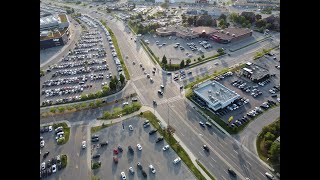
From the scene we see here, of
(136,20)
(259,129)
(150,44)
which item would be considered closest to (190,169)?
(259,129)

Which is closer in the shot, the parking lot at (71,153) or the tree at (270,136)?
the parking lot at (71,153)

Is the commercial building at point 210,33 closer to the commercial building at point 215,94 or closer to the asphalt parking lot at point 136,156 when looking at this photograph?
the commercial building at point 215,94

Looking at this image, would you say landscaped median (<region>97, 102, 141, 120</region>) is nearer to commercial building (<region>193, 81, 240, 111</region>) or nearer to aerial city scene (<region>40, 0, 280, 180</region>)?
aerial city scene (<region>40, 0, 280, 180</region>)

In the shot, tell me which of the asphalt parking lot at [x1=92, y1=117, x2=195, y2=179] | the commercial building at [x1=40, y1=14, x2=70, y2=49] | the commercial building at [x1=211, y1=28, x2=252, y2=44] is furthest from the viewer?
the commercial building at [x1=40, y1=14, x2=70, y2=49]

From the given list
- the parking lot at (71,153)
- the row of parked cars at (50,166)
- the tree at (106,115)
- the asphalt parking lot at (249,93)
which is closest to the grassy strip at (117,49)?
the tree at (106,115)

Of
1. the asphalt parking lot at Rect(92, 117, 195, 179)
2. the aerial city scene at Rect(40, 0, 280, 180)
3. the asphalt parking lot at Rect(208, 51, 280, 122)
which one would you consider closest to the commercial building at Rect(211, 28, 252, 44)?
the aerial city scene at Rect(40, 0, 280, 180)
